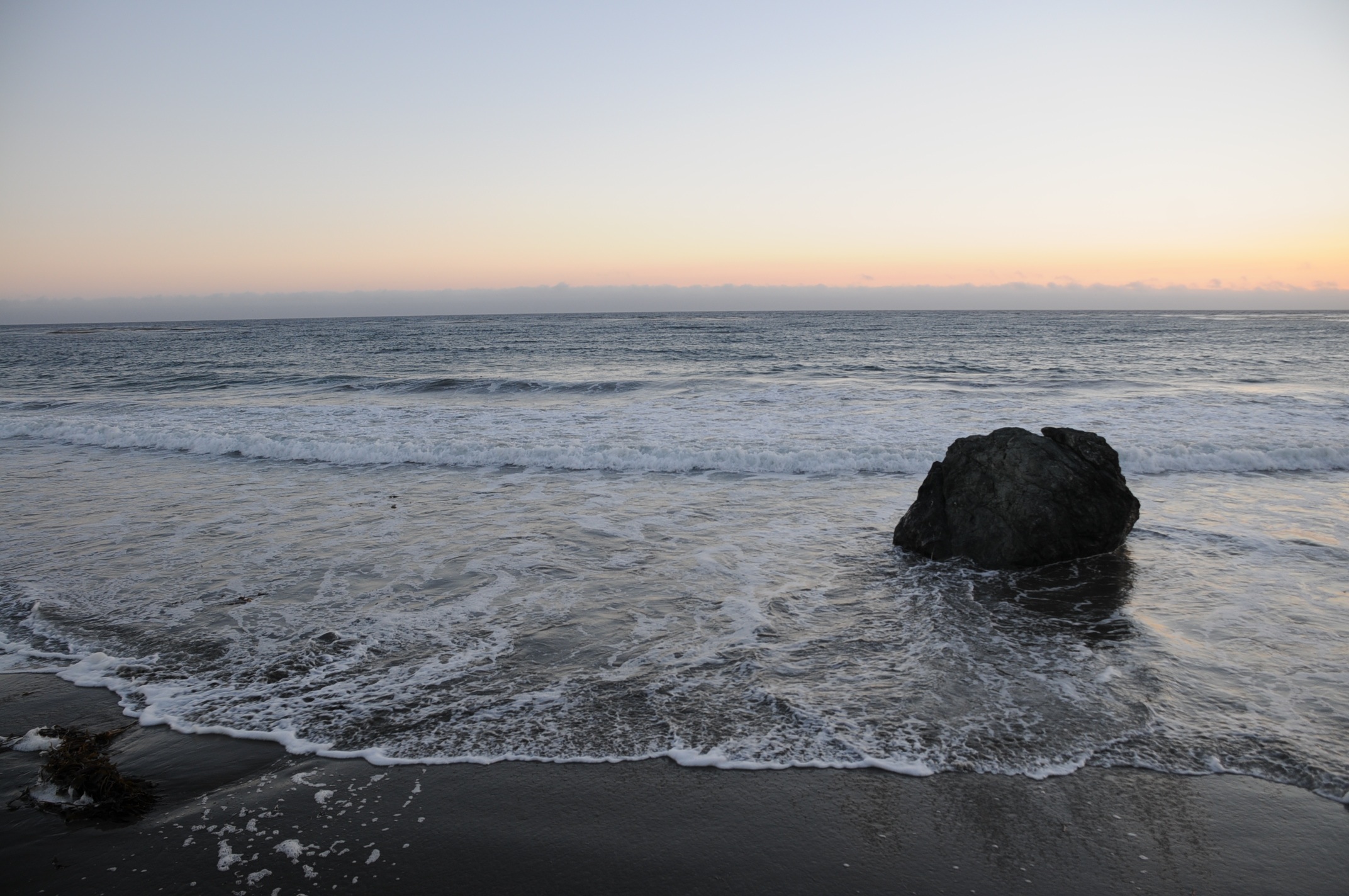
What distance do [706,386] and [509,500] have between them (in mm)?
13937

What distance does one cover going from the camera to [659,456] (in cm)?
1244

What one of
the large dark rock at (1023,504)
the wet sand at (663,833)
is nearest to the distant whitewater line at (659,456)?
the large dark rock at (1023,504)

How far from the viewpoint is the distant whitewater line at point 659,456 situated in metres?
11.4

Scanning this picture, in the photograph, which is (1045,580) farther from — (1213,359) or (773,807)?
(1213,359)

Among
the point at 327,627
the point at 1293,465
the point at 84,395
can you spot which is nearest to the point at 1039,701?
the point at 327,627

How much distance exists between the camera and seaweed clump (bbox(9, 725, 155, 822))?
3.48 meters

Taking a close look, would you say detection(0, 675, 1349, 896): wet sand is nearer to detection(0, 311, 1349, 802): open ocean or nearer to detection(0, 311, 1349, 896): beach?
detection(0, 311, 1349, 896): beach

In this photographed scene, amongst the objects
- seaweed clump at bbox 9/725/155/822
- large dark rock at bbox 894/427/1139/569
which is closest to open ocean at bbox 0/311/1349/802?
large dark rock at bbox 894/427/1139/569

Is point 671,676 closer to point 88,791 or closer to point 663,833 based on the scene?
point 663,833

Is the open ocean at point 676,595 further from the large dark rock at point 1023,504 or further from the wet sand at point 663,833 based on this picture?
the large dark rock at point 1023,504

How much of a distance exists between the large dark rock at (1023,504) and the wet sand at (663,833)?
11.6ft

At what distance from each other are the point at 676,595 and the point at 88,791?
410 cm

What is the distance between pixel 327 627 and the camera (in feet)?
18.7

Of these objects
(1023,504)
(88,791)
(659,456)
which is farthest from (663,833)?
(659,456)
